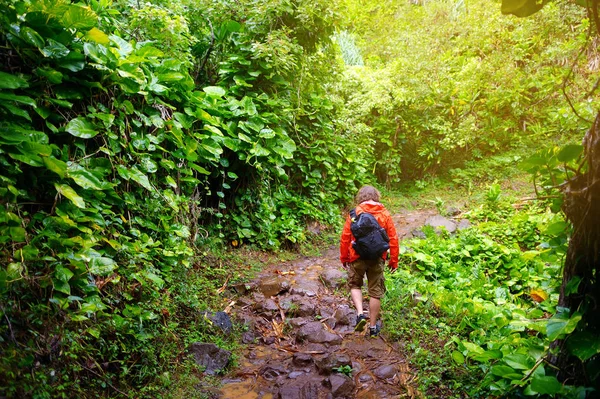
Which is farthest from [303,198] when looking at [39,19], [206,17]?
[39,19]

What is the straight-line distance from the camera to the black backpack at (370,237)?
4.00 m

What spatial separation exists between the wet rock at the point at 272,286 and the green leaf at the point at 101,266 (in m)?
2.45

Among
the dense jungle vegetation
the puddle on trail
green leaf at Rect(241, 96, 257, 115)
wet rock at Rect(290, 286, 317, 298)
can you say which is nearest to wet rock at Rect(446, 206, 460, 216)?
the dense jungle vegetation

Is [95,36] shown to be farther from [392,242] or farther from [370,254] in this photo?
[392,242]

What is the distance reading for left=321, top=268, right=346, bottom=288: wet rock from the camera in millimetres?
5373

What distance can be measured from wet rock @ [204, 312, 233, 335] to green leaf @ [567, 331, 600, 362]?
3.05m

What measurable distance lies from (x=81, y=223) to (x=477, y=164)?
978 centimetres

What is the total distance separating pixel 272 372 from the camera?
11.2 feet

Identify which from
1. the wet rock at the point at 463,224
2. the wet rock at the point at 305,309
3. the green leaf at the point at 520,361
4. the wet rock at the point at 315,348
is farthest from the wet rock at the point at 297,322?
the wet rock at the point at 463,224

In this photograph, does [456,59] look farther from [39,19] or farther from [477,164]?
[39,19]

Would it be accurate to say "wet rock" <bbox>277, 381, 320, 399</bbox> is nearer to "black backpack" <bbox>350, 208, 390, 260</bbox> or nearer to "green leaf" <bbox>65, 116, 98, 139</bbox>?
"black backpack" <bbox>350, 208, 390, 260</bbox>

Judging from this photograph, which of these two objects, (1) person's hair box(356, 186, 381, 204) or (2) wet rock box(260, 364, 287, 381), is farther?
(1) person's hair box(356, 186, 381, 204)

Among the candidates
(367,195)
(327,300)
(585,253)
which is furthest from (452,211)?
(585,253)

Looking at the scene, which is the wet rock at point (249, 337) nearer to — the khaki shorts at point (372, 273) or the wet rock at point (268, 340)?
the wet rock at point (268, 340)
